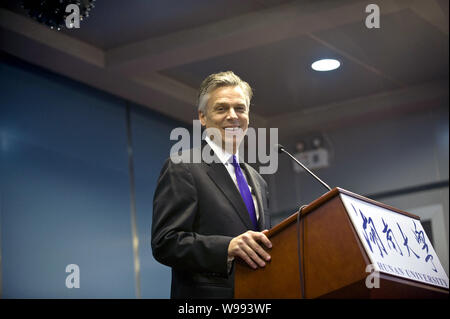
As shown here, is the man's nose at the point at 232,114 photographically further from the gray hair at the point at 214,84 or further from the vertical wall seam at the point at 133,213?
the vertical wall seam at the point at 133,213

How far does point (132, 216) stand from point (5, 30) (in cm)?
149

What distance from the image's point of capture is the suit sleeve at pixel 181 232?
1.76 meters

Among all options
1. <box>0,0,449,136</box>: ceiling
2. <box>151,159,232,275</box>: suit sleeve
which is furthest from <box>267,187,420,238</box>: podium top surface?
<box>0,0,449,136</box>: ceiling

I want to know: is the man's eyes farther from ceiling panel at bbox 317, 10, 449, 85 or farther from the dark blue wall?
ceiling panel at bbox 317, 10, 449, 85

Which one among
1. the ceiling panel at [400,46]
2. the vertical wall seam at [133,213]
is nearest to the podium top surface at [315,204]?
the ceiling panel at [400,46]

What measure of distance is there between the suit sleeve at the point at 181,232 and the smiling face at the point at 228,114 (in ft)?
0.60

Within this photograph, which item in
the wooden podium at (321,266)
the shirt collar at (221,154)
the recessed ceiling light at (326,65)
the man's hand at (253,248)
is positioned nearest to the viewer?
the wooden podium at (321,266)

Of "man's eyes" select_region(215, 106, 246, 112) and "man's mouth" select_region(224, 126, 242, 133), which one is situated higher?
"man's eyes" select_region(215, 106, 246, 112)

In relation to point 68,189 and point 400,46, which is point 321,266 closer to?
point 68,189

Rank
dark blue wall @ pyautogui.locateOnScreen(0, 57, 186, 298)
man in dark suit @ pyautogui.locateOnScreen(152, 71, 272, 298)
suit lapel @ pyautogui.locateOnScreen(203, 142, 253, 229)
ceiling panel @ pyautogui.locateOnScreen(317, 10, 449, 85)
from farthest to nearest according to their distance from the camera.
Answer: ceiling panel @ pyautogui.locateOnScreen(317, 10, 449, 85), dark blue wall @ pyautogui.locateOnScreen(0, 57, 186, 298), suit lapel @ pyautogui.locateOnScreen(203, 142, 253, 229), man in dark suit @ pyautogui.locateOnScreen(152, 71, 272, 298)

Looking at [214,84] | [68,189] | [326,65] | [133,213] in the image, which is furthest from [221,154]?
[326,65]

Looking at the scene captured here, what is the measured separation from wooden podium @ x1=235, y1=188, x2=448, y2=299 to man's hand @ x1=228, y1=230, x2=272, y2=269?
16 mm

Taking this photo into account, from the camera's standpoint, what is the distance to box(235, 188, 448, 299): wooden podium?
1.47 meters
